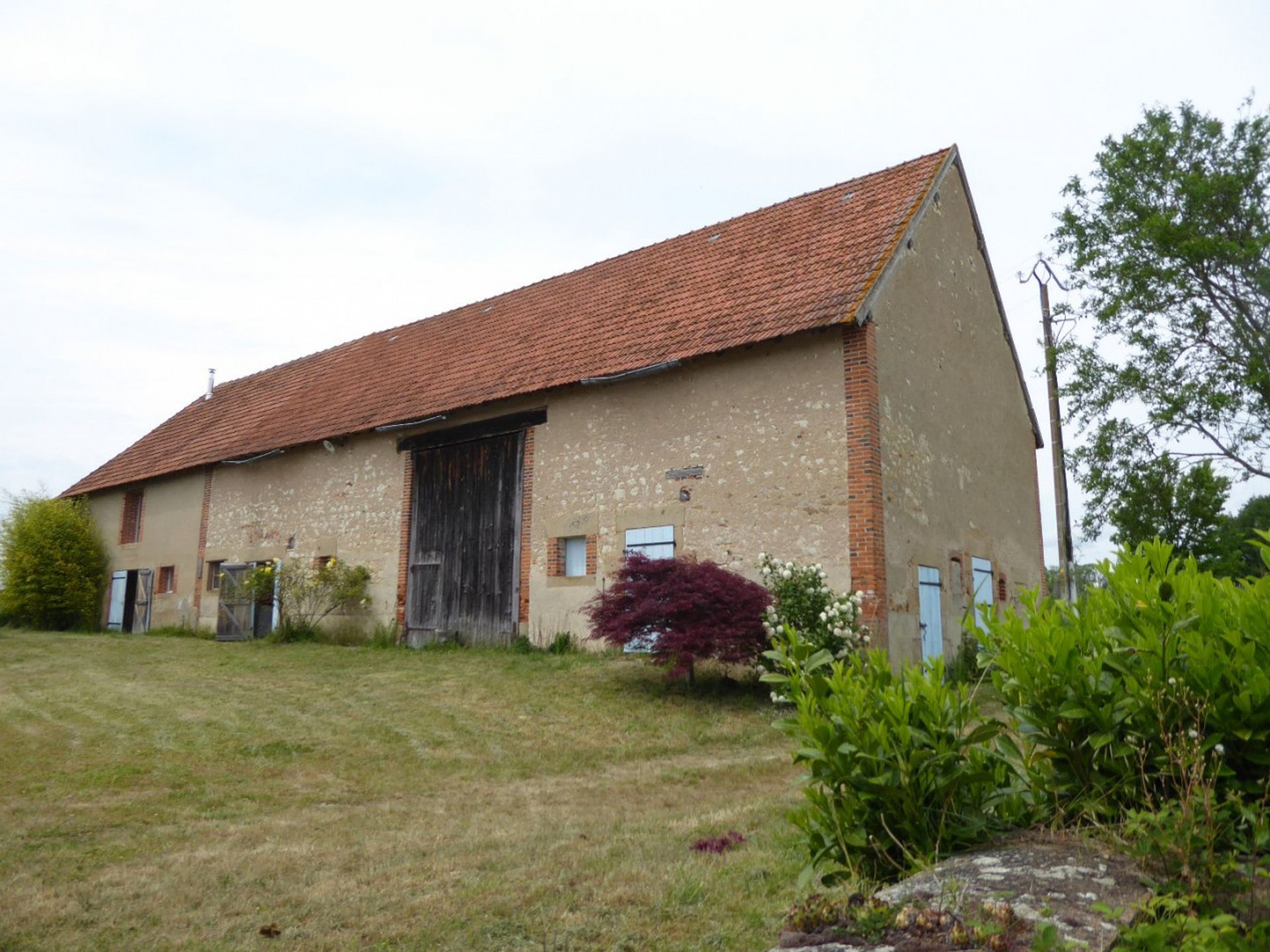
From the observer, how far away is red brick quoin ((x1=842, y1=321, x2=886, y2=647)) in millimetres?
11578

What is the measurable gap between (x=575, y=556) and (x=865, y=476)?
5069 millimetres

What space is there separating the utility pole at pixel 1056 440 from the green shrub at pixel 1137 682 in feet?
40.3

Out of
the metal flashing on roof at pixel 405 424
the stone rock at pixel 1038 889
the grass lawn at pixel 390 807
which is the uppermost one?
the metal flashing on roof at pixel 405 424

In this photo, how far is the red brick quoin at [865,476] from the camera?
1158 cm

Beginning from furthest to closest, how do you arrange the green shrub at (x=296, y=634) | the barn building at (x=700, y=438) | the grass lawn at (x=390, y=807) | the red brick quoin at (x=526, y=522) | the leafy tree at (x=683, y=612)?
the green shrub at (x=296, y=634), the red brick quoin at (x=526, y=522), the barn building at (x=700, y=438), the leafy tree at (x=683, y=612), the grass lawn at (x=390, y=807)

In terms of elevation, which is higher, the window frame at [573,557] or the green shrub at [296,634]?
the window frame at [573,557]

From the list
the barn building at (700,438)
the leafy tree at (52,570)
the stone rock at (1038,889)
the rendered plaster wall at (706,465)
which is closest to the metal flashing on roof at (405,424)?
the barn building at (700,438)

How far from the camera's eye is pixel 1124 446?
61.5ft

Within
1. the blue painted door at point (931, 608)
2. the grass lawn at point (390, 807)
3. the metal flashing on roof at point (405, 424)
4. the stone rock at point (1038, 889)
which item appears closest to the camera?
the stone rock at point (1038, 889)

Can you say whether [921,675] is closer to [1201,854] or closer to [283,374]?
[1201,854]

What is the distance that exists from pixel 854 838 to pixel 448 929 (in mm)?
1845

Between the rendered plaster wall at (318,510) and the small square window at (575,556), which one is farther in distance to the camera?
the rendered plaster wall at (318,510)

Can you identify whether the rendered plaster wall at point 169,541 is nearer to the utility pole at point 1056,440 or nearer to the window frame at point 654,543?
the window frame at point 654,543

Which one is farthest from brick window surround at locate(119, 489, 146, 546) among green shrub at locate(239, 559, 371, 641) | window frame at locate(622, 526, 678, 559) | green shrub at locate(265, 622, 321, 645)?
window frame at locate(622, 526, 678, 559)
